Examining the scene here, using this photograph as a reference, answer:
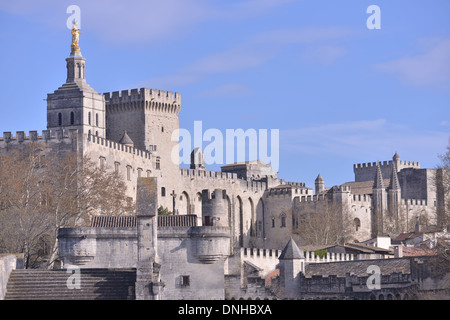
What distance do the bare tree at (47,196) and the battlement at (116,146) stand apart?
2281mm

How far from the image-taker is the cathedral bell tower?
85.9 meters

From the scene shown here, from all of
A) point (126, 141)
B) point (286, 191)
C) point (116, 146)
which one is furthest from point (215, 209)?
point (286, 191)

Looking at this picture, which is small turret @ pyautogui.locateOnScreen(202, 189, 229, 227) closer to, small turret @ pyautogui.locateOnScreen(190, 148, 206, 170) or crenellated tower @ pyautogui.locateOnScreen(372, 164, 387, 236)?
crenellated tower @ pyautogui.locateOnScreen(372, 164, 387, 236)

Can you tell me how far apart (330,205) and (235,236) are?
9.76 meters

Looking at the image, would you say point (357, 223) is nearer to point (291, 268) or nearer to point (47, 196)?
point (291, 268)

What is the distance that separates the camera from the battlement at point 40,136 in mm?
80438

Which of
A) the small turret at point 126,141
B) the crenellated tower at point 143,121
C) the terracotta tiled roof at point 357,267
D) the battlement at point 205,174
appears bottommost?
the terracotta tiled roof at point 357,267

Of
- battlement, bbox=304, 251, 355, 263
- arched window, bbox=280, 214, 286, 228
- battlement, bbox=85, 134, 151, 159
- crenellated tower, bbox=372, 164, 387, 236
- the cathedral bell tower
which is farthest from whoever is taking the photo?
arched window, bbox=280, 214, 286, 228

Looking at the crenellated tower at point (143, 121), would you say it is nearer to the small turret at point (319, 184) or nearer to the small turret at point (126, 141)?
the small turret at point (126, 141)

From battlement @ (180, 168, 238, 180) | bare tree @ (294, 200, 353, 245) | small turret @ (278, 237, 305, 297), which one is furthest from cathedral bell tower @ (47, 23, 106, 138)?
bare tree @ (294, 200, 353, 245)

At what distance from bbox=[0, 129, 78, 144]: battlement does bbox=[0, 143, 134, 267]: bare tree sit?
89cm

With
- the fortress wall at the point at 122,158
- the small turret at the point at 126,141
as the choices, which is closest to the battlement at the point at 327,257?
the fortress wall at the point at 122,158
